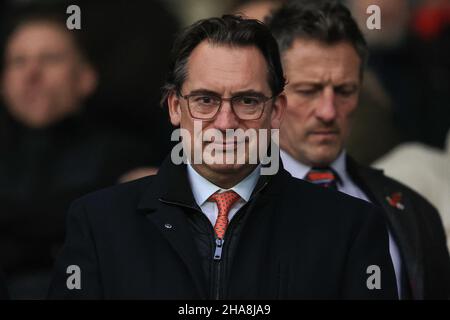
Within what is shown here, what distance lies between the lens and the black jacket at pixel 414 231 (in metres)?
4.31

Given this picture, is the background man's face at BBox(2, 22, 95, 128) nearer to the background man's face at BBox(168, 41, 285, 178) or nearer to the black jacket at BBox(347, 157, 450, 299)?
the black jacket at BBox(347, 157, 450, 299)

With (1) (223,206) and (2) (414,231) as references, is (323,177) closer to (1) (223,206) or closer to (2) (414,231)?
(2) (414,231)

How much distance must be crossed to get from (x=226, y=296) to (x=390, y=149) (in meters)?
2.46

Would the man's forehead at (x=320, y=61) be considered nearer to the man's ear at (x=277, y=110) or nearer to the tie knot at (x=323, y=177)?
the tie knot at (x=323, y=177)

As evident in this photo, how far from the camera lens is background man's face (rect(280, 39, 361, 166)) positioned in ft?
14.4

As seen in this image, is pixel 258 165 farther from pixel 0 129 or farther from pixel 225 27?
pixel 0 129

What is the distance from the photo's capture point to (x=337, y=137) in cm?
441

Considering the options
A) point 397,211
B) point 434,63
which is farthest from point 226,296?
point 434,63

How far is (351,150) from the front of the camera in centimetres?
546

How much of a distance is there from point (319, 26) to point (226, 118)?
106 cm

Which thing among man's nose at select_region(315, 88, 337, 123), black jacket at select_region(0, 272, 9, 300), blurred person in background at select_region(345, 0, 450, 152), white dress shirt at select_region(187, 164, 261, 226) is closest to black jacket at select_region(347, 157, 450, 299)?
man's nose at select_region(315, 88, 337, 123)

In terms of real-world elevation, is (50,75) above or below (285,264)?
above

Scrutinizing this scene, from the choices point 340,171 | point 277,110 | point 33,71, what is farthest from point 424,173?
point 33,71

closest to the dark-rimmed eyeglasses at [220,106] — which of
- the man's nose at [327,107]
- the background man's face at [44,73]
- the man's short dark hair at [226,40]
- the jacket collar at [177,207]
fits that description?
the man's short dark hair at [226,40]
